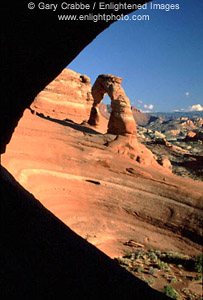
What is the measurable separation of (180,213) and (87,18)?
38.5 feet

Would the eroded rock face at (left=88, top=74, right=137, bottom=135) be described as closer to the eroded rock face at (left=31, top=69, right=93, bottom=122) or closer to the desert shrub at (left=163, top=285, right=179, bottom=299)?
the eroded rock face at (left=31, top=69, right=93, bottom=122)

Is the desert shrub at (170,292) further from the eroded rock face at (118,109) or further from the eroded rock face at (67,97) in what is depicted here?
the eroded rock face at (67,97)

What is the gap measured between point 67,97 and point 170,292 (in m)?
28.5

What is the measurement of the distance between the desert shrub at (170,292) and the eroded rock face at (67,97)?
24.9 metres

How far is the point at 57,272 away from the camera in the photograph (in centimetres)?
371

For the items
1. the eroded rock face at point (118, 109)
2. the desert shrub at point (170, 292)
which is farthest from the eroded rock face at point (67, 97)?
the desert shrub at point (170, 292)

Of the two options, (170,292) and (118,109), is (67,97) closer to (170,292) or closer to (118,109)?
(118,109)

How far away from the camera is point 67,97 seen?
108 feet

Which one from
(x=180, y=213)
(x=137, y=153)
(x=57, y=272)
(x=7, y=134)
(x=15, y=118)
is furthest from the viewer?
(x=137, y=153)

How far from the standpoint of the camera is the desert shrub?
8.42 m

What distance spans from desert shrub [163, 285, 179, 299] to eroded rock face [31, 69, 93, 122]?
81.7ft

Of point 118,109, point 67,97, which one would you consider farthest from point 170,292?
point 67,97

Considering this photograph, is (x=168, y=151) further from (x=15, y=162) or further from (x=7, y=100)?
(x=7, y=100)

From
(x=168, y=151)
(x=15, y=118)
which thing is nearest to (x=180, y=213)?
(x=15, y=118)
